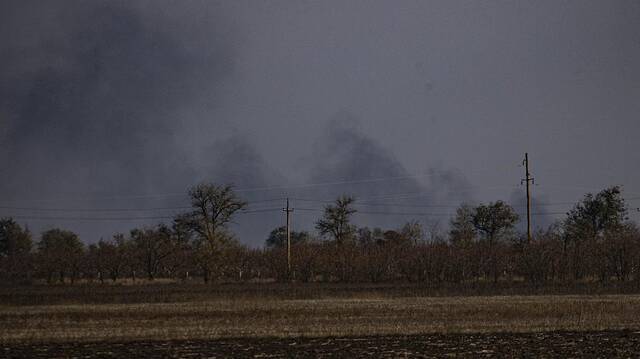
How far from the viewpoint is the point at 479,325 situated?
31.4 m

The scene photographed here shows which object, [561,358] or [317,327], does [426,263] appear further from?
[561,358]

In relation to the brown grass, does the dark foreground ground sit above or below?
below

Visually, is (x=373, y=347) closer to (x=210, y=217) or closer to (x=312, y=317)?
(x=312, y=317)

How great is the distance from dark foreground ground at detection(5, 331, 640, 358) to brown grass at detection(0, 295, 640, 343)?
5.87 ft

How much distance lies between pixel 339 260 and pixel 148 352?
5122cm

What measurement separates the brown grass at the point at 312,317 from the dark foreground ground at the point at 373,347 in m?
1.79

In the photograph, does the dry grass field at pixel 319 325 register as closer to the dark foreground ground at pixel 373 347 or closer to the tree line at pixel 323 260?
the dark foreground ground at pixel 373 347

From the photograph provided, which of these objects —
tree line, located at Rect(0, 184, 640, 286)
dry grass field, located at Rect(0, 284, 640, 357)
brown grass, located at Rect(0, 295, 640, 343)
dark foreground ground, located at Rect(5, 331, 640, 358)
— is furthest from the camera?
tree line, located at Rect(0, 184, 640, 286)

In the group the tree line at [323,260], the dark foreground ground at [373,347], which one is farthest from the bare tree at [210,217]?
the dark foreground ground at [373,347]

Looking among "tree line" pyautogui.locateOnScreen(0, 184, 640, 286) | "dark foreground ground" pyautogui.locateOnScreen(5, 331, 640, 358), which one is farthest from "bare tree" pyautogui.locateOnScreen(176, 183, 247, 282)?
"dark foreground ground" pyautogui.locateOnScreen(5, 331, 640, 358)

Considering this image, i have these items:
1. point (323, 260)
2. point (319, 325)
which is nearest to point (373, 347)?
point (319, 325)

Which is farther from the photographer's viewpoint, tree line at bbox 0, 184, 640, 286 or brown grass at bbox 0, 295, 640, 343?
tree line at bbox 0, 184, 640, 286

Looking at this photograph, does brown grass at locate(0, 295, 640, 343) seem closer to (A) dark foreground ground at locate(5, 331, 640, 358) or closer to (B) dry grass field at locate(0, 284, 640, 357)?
(B) dry grass field at locate(0, 284, 640, 357)

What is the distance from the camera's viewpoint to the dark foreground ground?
2311 centimetres
